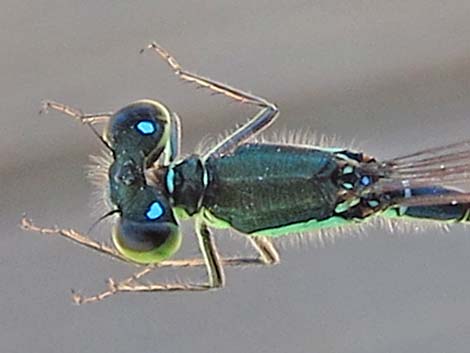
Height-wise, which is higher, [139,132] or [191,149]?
[191,149]

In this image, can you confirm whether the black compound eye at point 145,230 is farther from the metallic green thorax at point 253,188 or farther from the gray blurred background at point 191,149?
the gray blurred background at point 191,149

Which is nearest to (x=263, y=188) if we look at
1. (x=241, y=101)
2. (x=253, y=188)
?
(x=253, y=188)

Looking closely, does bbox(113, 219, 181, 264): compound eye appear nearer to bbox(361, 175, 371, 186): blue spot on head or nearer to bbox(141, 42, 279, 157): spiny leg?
bbox(141, 42, 279, 157): spiny leg

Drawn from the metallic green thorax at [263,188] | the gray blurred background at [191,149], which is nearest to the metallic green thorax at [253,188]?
the metallic green thorax at [263,188]

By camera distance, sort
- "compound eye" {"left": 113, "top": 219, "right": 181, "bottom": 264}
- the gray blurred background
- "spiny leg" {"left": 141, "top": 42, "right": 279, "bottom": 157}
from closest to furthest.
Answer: "compound eye" {"left": 113, "top": 219, "right": 181, "bottom": 264} → "spiny leg" {"left": 141, "top": 42, "right": 279, "bottom": 157} → the gray blurred background

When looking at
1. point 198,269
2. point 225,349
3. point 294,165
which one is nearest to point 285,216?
point 294,165

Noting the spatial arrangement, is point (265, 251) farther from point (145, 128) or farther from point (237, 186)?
point (145, 128)

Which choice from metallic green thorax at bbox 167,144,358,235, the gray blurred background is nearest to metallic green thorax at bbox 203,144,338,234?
metallic green thorax at bbox 167,144,358,235
